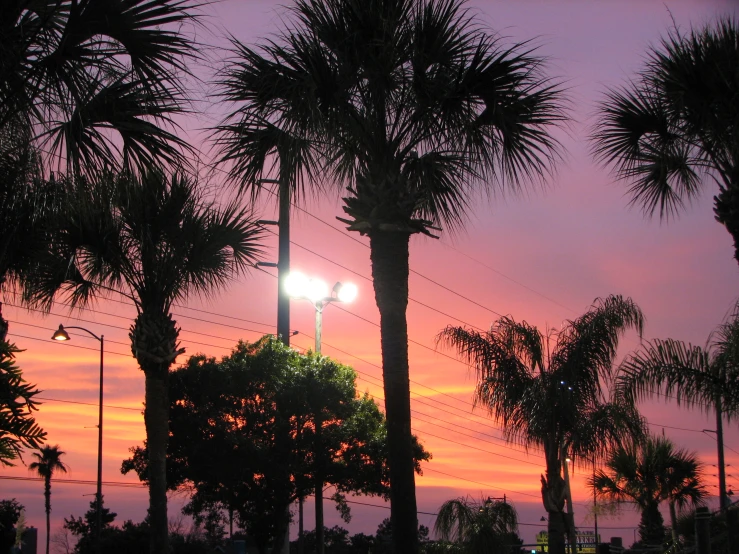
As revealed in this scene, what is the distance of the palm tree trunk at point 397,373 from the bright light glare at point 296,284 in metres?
14.1

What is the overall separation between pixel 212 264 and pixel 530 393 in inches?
298

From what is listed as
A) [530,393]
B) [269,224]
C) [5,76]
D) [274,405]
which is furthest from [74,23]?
[274,405]

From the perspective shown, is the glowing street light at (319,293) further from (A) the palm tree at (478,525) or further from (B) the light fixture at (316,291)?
(A) the palm tree at (478,525)

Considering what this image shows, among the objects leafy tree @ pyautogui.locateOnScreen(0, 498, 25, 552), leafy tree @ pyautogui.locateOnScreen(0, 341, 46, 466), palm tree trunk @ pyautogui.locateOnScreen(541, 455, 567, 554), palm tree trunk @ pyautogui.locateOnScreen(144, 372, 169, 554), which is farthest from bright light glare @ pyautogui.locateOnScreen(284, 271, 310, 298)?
leafy tree @ pyautogui.locateOnScreen(0, 341, 46, 466)

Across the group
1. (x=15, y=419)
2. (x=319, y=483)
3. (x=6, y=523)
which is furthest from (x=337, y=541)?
(x=15, y=419)

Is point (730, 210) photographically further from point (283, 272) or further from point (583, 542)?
point (583, 542)

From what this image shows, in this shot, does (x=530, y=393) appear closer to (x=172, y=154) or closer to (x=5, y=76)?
(x=172, y=154)

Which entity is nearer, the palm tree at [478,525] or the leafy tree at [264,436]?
the palm tree at [478,525]

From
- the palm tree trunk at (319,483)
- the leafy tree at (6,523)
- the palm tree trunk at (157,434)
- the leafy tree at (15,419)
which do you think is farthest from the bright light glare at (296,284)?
the leafy tree at (15,419)

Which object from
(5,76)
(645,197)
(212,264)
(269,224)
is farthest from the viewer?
(269,224)

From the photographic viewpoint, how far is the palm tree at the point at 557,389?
1830cm

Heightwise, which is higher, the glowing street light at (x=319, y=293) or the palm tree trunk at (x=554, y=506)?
the glowing street light at (x=319, y=293)

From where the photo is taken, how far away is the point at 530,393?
61.4 ft

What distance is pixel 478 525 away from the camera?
17.7 meters
